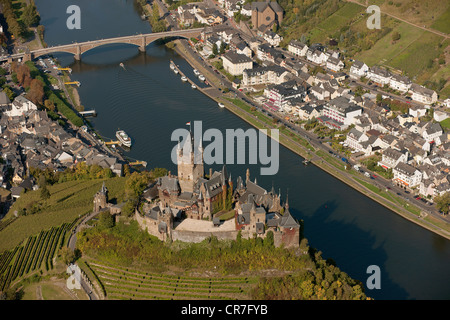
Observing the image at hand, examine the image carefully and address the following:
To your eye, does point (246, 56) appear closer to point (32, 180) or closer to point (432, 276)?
point (32, 180)

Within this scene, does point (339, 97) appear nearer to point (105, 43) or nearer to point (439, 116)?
point (439, 116)

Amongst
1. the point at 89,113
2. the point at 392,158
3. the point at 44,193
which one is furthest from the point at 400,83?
the point at 44,193

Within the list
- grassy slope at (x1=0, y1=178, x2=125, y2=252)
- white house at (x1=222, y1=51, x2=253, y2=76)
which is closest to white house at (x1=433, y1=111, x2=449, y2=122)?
white house at (x1=222, y1=51, x2=253, y2=76)

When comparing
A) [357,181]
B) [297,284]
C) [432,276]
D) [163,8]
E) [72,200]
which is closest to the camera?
[297,284]

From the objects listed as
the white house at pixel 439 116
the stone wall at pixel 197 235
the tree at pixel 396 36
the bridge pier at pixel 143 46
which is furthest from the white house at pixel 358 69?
the stone wall at pixel 197 235

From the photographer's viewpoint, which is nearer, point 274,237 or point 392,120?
point 274,237

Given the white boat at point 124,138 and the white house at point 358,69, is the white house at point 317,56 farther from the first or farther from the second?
the white boat at point 124,138

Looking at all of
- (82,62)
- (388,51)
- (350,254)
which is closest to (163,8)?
(82,62)
